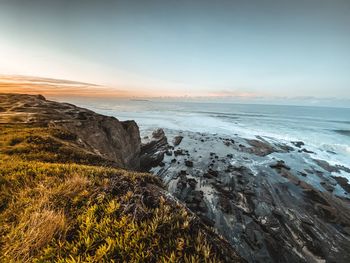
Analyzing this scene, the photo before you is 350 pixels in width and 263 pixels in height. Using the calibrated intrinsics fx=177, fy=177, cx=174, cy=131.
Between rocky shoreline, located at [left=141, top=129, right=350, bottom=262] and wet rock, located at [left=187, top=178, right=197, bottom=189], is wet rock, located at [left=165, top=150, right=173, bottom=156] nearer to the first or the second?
rocky shoreline, located at [left=141, top=129, right=350, bottom=262]

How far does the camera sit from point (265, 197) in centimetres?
1841

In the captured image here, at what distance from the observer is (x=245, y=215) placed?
15375 mm

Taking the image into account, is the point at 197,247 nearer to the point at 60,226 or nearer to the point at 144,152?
the point at 60,226

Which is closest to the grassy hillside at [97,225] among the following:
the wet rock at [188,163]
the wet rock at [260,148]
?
the wet rock at [188,163]

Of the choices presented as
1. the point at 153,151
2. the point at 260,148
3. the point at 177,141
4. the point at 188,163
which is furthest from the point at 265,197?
the point at 177,141

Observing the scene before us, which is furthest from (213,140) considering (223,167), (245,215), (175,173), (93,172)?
(93,172)

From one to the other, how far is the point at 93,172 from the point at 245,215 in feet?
47.4

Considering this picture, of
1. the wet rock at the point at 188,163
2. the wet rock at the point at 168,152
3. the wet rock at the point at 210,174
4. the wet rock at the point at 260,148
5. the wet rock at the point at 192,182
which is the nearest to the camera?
the wet rock at the point at 192,182

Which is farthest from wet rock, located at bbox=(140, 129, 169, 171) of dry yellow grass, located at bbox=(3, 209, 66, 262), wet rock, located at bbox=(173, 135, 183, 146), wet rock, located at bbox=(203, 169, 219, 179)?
dry yellow grass, located at bbox=(3, 209, 66, 262)

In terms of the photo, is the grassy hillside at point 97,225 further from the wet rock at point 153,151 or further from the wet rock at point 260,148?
the wet rock at point 260,148

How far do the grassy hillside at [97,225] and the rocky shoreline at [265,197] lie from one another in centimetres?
794

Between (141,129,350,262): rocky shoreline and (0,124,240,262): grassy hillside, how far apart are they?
26.0ft

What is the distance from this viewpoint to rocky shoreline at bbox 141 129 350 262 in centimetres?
1250

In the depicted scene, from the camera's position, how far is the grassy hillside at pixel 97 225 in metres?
2.63
